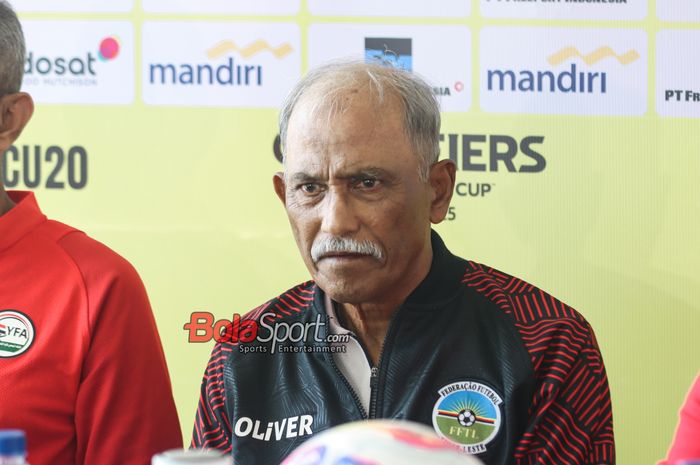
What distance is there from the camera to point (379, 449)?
842 mm

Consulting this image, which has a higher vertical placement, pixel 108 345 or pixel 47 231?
pixel 47 231

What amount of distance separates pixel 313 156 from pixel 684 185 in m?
1.28

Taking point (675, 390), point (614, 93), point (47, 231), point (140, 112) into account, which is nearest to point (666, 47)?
point (614, 93)

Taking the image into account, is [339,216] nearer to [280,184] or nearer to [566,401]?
[280,184]

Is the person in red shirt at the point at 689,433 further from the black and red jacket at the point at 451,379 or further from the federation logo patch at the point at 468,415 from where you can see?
the federation logo patch at the point at 468,415

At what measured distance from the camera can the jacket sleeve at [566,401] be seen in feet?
5.08

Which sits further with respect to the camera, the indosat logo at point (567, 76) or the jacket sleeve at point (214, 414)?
the indosat logo at point (567, 76)

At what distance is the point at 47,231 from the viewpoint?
1.72 metres

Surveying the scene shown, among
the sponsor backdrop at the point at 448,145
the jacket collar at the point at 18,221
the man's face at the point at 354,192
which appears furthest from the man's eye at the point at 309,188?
the sponsor backdrop at the point at 448,145

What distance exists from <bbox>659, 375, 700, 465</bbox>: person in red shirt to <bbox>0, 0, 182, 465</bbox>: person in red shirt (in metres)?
0.78

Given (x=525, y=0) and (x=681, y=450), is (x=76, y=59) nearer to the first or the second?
(x=525, y=0)

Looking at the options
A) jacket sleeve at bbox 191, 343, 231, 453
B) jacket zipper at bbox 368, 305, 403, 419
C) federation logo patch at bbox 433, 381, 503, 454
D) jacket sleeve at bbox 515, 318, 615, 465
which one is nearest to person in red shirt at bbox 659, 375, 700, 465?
jacket sleeve at bbox 515, 318, 615, 465

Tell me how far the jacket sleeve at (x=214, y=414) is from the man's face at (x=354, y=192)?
0.82 ft

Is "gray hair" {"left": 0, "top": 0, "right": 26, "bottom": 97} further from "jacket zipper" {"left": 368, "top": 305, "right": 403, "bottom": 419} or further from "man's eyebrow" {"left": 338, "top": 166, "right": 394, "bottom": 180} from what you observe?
"jacket zipper" {"left": 368, "top": 305, "right": 403, "bottom": 419}
